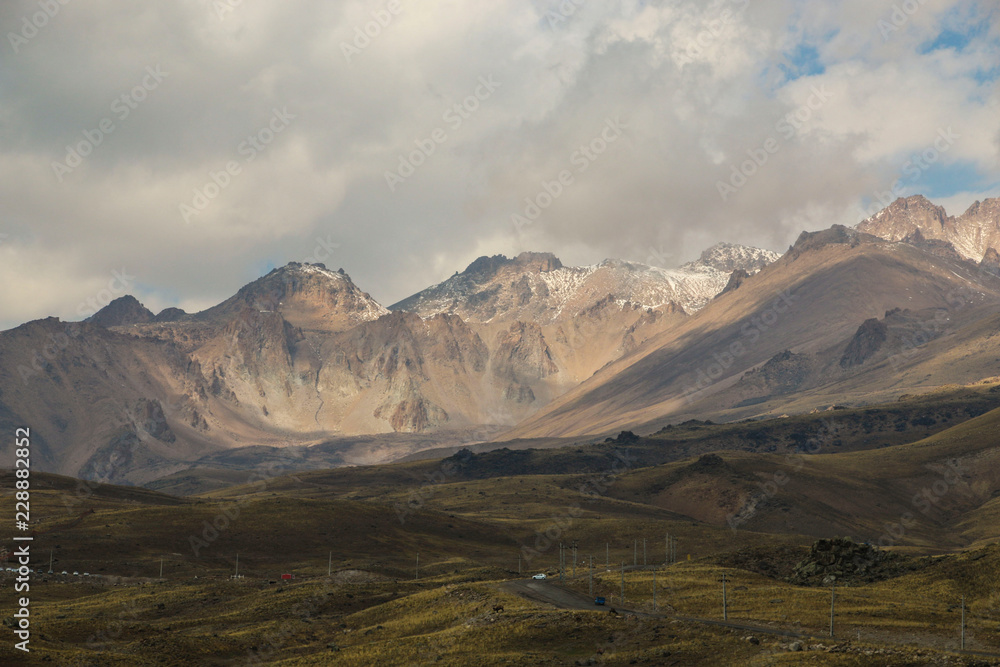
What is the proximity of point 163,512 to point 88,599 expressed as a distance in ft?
260

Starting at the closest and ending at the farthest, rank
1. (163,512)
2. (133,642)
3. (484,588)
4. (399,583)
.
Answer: (133,642), (484,588), (399,583), (163,512)

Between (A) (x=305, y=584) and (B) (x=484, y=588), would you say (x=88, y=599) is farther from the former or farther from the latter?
(B) (x=484, y=588)

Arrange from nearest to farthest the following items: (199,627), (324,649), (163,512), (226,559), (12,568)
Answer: (324,649) < (199,627) < (12,568) < (226,559) < (163,512)

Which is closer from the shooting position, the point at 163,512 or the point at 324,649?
the point at 324,649

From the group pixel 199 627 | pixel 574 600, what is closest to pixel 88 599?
pixel 199 627

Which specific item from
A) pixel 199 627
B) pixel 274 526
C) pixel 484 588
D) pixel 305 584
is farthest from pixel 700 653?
pixel 274 526

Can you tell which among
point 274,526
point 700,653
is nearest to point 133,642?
point 700,653

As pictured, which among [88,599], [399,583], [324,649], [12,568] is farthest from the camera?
[12,568]

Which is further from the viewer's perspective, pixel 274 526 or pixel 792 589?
pixel 274 526

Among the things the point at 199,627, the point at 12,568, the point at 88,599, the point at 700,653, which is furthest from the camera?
the point at 12,568

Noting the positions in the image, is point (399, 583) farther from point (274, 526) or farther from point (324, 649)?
point (274, 526)

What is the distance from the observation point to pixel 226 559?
16788cm

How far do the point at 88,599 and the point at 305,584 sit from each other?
26521 mm

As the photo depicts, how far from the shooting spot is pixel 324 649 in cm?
8425
